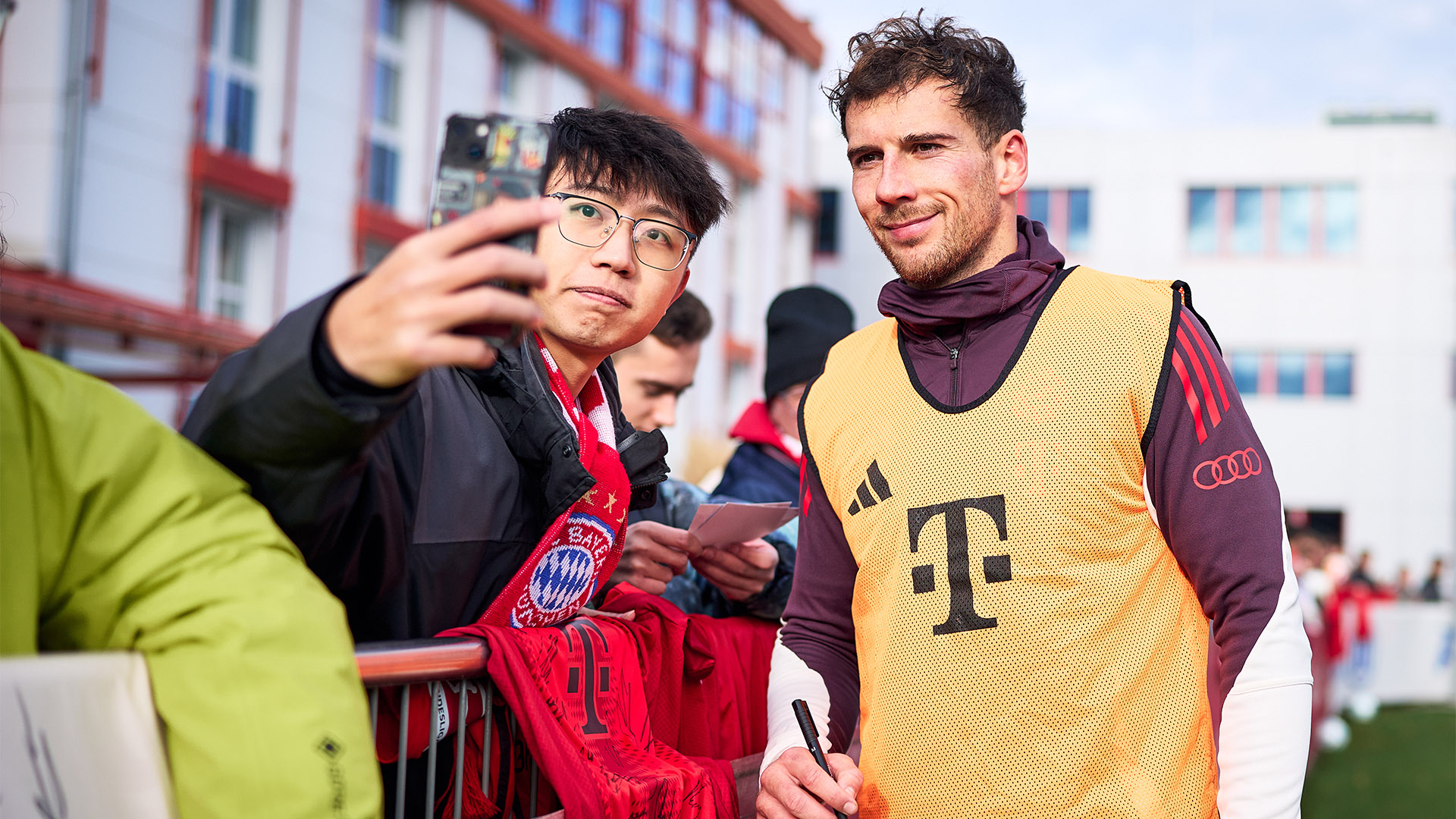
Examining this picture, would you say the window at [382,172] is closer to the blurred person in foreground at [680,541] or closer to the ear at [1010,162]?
the blurred person in foreground at [680,541]

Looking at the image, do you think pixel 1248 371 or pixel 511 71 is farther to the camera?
pixel 1248 371

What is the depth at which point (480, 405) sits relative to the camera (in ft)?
7.17

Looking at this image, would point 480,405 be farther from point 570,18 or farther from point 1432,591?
Result: point 1432,591

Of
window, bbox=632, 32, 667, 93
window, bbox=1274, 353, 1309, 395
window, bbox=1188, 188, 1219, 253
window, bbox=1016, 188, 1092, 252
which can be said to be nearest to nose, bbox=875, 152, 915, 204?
window, bbox=632, 32, 667, 93

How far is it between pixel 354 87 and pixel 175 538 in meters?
13.4

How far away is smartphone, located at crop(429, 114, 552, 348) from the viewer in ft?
4.62

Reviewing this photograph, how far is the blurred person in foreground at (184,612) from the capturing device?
125 cm

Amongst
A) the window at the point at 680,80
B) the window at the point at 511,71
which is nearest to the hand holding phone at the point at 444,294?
the window at the point at 511,71

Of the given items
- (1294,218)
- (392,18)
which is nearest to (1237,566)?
(392,18)

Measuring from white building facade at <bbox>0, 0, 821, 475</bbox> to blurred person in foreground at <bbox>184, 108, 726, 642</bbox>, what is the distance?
4390 millimetres

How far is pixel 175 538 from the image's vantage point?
1296 mm

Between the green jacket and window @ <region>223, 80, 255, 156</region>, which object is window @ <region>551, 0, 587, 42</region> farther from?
the green jacket

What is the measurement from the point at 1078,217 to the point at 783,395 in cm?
2782

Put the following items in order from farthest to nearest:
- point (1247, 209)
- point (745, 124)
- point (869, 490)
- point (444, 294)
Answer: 1. point (1247, 209)
2. point (745, 124)
3. point (869, 490)
4. point (444, 294)
